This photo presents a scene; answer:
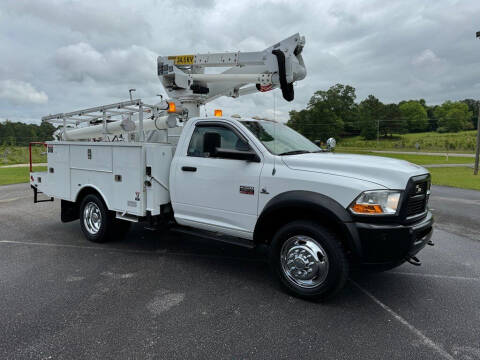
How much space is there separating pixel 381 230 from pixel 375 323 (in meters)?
0.91

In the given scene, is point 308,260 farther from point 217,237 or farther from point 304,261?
point 217,237

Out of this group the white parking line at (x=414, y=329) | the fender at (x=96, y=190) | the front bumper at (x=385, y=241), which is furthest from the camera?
the fender at (x=96, y=190)

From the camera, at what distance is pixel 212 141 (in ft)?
14.3

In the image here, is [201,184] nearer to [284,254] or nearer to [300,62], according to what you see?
[284,254]

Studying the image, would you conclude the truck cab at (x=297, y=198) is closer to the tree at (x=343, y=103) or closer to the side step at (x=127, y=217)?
the side step at (x=127, y=217)

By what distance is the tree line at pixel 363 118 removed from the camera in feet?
250

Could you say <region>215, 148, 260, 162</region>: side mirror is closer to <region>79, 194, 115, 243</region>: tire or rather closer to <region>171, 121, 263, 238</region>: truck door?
<region>171, 121, 263, 238</region>: truck door

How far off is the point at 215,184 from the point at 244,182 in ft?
1.46

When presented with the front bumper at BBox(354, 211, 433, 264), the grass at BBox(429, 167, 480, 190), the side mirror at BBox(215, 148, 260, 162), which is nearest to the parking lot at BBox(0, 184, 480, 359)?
the front bumper at BBox(354, 211, 433, 264)

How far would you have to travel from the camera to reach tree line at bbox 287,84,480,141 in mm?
76062

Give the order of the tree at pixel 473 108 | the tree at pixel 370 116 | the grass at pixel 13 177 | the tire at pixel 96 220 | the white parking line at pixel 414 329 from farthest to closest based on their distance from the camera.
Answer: the tree at pixel 473 108, the tree at pixel 370 116, the grass at pixel 13 177, the tire at pixel 96 220, the white parking line at pixel 414 329

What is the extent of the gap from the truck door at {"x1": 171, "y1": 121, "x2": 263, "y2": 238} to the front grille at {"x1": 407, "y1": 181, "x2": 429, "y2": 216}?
1630 mm

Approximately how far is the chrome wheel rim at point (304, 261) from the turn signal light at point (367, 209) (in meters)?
0.58

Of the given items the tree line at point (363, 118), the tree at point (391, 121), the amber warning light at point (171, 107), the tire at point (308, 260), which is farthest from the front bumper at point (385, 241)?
the tree at point (391, 121)
